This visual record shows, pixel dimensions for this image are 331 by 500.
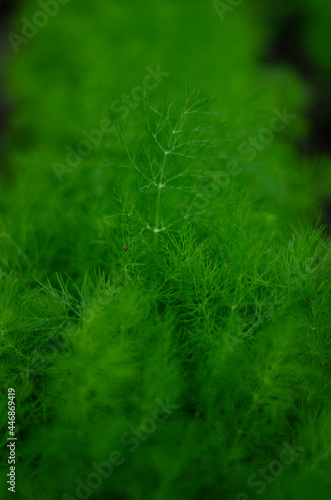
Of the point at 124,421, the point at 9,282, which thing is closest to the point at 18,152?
the point at 9,282

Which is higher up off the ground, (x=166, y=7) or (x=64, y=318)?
(x=166, y=7)

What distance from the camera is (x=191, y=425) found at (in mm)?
709

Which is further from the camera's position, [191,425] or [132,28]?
[132,28]

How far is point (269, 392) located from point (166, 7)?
150 centimetres

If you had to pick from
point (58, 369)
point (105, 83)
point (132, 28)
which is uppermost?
point (132, 28)

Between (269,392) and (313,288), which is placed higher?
(313,288)

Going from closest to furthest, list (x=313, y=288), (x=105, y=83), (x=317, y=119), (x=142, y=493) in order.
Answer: (x=142, y=493)
(x=313, y=288)
(x=105, y=83)
(x=317, y=119)

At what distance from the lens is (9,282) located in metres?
0.85

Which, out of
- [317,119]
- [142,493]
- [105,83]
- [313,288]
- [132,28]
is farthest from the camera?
[317,119]

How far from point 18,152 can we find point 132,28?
0.67 m

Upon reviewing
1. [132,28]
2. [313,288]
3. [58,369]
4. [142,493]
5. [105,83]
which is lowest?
[142,493]

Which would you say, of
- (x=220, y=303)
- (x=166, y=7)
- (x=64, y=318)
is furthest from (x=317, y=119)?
(x=64, y=318)

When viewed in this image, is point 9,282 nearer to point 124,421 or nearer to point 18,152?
point 124,421

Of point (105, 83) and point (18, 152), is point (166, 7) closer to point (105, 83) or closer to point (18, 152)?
point (105, 83)
